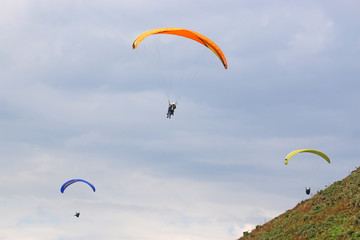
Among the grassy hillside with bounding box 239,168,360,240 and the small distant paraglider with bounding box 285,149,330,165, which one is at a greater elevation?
the small distant paraglider with bounding box 285,149,330,165

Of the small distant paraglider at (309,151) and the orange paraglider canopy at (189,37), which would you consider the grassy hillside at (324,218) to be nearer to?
the small distant paraglider at (309,151)

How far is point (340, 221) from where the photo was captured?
36562 millimetres

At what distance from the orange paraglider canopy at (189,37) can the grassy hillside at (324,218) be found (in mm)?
14662

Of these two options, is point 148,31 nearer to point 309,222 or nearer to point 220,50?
point 220,50

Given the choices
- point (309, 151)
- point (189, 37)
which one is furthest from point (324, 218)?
point (189, 37)

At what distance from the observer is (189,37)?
34312 millimetres

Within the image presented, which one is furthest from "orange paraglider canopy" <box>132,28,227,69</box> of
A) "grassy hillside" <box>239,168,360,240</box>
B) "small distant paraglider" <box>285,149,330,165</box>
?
"small distant paraglider" <box>285,149,330,165</box>

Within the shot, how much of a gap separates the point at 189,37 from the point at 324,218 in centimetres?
1920

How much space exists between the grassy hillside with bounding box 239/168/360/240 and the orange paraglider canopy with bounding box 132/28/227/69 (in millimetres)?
14662

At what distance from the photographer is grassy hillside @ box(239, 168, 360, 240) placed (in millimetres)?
35062

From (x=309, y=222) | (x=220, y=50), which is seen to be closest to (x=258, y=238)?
(x=309, y=222)

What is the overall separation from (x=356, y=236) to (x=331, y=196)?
47.2 feet

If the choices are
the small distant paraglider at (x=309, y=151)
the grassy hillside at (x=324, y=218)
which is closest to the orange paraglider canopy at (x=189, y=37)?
the grassy hillside at (x=324, y=218)

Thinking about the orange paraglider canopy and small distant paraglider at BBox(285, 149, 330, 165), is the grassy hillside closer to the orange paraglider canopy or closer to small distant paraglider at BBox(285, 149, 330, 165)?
small distant paraglider at BBox(285, 149, 330, 165)
